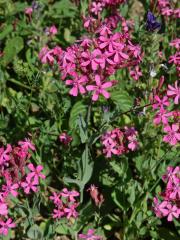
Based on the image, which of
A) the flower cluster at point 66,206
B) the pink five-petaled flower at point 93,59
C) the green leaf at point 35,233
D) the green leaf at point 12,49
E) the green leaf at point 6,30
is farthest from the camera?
the green leaf at point 6,30

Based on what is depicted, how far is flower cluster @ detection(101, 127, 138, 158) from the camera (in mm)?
2676

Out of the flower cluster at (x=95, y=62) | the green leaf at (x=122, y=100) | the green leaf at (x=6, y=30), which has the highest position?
the green leaf at (x=6, y=30)

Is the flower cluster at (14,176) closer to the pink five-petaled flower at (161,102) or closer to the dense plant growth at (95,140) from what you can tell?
the dense plant growth at (95,140)

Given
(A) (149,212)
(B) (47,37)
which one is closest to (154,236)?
(A) (149,212)

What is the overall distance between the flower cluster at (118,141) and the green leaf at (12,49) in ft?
3.83

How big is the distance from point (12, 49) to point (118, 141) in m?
1.33

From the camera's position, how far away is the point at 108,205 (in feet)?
9.62

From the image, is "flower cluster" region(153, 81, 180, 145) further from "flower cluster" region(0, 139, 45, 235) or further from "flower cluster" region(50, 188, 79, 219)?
"flower cluster" region(0, 139, 45, 235)

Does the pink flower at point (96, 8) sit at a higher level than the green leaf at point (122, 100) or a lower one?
higher

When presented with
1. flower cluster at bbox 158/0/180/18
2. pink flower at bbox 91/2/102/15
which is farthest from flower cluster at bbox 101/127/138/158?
flower cluster at bbox 158/0/180/18

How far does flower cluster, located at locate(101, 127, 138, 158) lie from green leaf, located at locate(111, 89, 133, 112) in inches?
6.7

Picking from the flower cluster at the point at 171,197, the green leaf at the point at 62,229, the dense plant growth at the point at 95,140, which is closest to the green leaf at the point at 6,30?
the dense plant growth at the point at 95,140

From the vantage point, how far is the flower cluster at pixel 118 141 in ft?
8.78

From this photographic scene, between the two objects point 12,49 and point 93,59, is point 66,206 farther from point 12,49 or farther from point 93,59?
point 12,49
